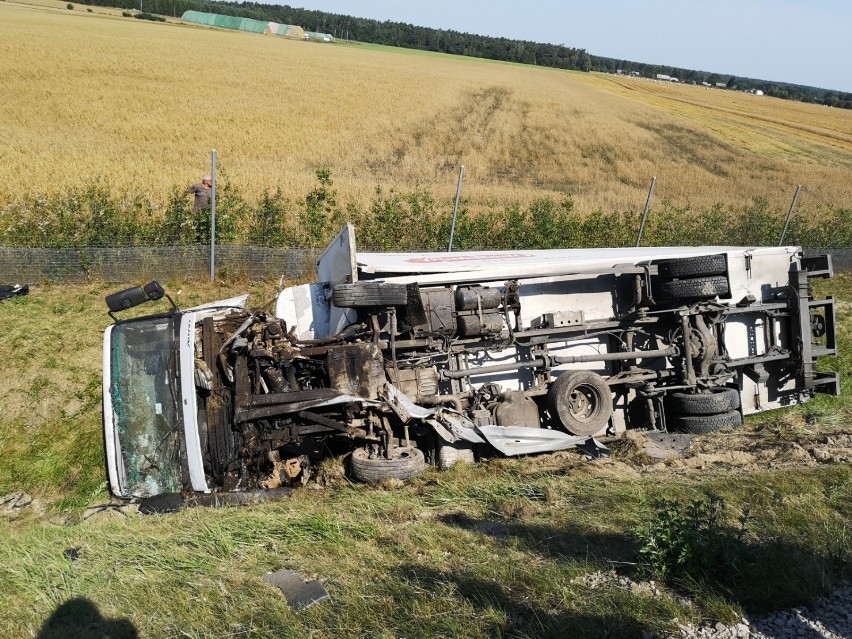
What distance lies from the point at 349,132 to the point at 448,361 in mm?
23569

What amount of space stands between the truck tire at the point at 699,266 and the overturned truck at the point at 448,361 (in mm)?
15

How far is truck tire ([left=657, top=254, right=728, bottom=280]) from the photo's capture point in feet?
26.2

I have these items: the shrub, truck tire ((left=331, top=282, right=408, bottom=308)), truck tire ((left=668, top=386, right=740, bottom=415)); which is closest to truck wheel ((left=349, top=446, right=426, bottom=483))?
truck tire ((left=331, top=282, right=408, bottom=308))

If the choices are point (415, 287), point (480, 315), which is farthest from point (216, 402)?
point (480, 315)

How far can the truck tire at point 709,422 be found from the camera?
800 centimetres

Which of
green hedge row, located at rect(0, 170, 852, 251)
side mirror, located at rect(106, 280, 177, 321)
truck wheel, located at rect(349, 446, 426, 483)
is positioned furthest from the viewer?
green hedge row, located at rect(0, 170, 852, 251)

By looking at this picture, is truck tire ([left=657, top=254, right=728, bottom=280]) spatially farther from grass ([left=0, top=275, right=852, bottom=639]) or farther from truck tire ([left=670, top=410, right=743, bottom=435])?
grass ([left=0, top=275, right=852, bottom=639])

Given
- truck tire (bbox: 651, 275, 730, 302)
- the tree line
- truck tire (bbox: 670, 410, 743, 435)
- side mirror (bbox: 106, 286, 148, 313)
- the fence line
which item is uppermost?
the tree line

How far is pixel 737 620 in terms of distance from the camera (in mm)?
3734

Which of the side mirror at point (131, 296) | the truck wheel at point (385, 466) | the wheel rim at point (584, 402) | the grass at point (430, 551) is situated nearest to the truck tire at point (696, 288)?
the wheel rim at point (584, 402)

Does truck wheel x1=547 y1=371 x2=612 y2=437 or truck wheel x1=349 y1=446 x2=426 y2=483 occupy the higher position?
truck wheel x1=547 y1=371 x2=612 y2=437

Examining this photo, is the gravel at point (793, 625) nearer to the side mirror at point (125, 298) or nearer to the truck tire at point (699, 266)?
the truck tire at point (699, 266)

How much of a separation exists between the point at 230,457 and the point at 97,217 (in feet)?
25.0

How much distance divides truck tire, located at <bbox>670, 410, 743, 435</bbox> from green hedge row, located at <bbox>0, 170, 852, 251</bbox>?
23.2 ft
